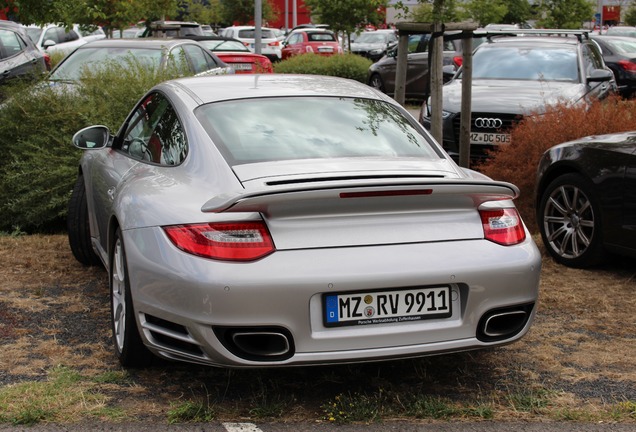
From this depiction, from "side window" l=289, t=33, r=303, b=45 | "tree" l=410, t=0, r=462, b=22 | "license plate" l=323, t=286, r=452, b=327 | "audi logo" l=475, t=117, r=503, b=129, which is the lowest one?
"side window" l=289, t=33, r=303, b=45

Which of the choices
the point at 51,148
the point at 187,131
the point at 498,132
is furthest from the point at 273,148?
the point at 498,132

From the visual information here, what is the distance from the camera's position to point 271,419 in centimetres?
432

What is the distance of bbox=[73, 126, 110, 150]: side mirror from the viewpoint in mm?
6473

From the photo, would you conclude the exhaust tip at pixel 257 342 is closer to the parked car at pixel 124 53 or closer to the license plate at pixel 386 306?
the license plate at pixel 386 306

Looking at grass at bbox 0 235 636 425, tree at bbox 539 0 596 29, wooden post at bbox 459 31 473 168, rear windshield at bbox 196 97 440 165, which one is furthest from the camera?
tree at bbox 539 0 596 29

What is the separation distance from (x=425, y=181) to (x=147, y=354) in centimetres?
161

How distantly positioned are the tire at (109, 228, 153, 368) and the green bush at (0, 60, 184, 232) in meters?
3.70

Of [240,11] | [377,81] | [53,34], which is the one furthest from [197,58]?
[240,11]

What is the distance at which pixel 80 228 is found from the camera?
24.1 feet

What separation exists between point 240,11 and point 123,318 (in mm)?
56834

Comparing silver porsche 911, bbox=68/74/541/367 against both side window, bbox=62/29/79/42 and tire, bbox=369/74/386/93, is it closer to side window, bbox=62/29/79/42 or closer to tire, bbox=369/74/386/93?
tire, bbox=369/74/386/93

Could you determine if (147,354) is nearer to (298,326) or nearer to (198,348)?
(198,348)

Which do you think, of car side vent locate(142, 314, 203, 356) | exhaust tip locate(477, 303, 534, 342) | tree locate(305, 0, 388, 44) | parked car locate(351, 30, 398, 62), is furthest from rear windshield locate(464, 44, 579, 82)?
parked car locate(351, 30, 398, 62)

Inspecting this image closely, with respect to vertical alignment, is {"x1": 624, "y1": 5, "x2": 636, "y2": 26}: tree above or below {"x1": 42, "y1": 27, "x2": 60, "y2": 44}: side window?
below
